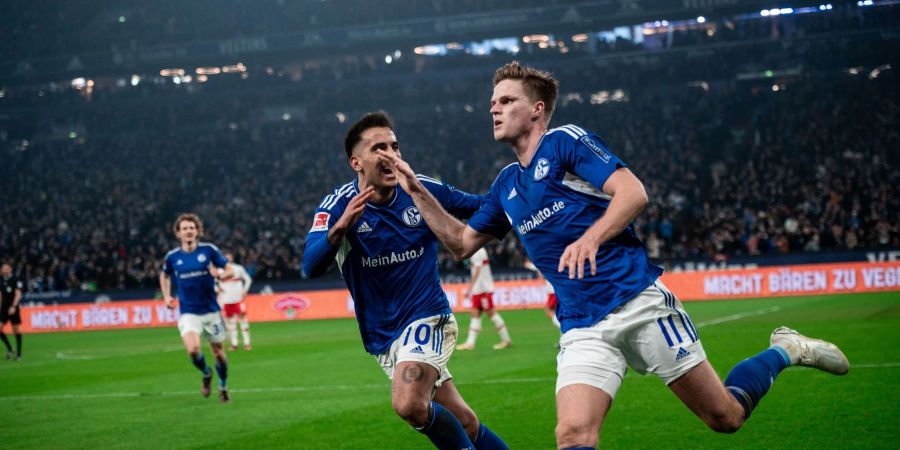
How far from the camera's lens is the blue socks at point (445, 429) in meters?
6.45

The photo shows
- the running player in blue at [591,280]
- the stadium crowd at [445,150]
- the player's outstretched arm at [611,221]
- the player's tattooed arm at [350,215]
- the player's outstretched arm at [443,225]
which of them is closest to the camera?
the player's outstretched arm at [611,221]

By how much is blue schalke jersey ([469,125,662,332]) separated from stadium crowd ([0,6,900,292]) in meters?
25.7

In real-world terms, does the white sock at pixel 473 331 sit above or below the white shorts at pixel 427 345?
below

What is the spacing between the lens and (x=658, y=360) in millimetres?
5367

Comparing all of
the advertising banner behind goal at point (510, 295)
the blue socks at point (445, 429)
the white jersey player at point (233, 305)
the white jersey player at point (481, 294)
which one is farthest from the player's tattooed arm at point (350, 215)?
the advertising banner behind goal at point (510, 295)

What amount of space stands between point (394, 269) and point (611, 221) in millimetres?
2389

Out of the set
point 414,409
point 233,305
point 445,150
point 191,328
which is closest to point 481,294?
point 191,328

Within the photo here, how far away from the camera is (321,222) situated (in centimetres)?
678

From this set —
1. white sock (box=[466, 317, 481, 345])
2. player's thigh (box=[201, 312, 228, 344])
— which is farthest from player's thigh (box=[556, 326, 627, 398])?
white sock (box=[466, 317, 481, 345])

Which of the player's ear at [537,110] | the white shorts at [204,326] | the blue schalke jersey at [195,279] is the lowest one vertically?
the white shorts at [204,326]

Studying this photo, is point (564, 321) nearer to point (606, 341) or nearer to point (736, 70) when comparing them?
point (606, 341)

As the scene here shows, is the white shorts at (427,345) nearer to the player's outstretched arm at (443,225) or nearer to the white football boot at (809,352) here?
the player's outstretched arm at (443,225)

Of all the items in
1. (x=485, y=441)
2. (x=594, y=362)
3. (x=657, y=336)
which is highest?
(x=657, y=336)

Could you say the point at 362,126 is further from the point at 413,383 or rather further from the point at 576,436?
the point at 576,436
